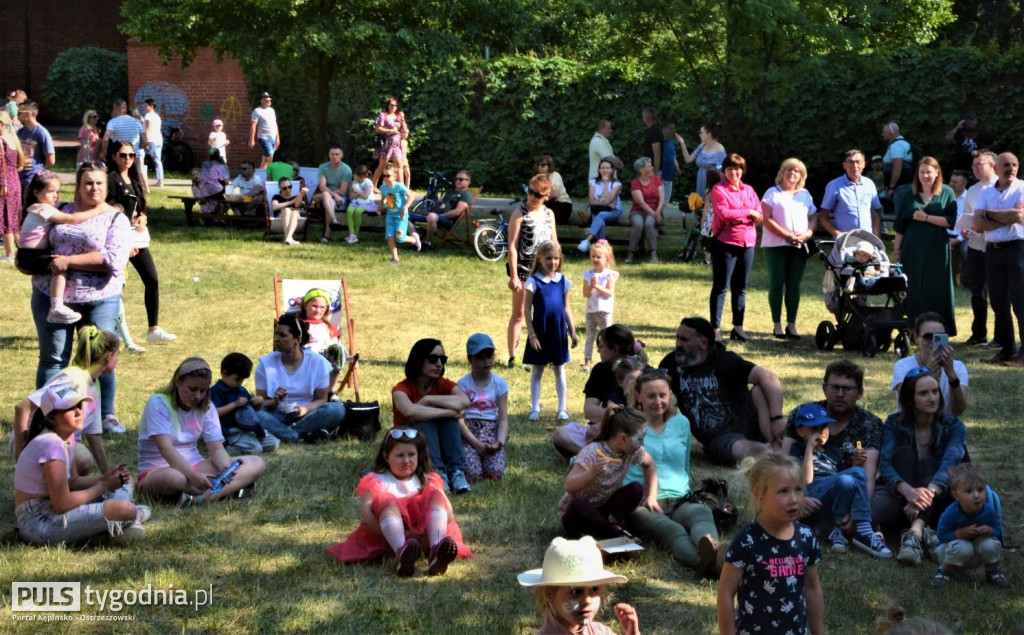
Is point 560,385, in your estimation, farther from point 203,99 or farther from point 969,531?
point 203,99

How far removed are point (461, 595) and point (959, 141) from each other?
16770 millimetres

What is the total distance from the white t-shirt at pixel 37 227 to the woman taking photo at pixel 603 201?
10.2 meters

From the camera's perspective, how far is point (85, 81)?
3422 cm

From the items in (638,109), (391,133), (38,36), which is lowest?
(391,133)

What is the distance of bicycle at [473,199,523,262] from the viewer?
17.5 metres

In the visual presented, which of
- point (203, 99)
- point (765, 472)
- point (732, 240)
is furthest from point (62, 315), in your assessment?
point (203, 99)

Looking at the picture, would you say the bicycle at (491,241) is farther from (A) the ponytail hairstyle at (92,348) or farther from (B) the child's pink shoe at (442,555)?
(B) the child's pink shoe at (442,555)

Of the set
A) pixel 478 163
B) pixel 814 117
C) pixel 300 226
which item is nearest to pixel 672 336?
pixel 300 226

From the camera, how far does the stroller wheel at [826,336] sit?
12352 mm

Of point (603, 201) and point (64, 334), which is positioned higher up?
point (603, 201)

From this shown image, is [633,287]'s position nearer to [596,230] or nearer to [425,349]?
[596,230]

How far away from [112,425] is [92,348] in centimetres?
189

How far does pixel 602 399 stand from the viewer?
8.48m

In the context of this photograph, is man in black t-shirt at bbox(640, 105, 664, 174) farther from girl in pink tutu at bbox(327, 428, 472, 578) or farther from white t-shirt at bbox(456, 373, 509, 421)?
girl in pink tutu at bbox(327, 428, 472, 578)
